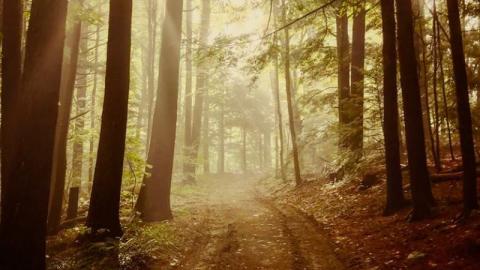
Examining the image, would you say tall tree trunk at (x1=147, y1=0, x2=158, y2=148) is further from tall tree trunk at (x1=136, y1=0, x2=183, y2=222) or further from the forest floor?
the forest floor

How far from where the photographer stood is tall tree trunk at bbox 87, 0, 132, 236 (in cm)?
884

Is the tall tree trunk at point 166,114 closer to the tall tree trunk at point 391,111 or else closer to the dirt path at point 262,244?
the dirt path at point 262,244

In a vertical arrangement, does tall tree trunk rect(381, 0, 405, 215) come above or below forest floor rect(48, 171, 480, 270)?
above

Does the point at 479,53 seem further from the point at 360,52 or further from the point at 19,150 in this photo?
the point at 19,150

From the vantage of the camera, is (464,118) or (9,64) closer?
(464,118)

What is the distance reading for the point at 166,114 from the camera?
Result: 1291 cm

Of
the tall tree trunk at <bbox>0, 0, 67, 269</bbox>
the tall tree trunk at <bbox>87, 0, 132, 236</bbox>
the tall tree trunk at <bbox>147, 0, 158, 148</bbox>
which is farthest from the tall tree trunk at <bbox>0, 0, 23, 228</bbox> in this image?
the tall tree trunk at <bbox>147, 0, 158, 148</bbox>

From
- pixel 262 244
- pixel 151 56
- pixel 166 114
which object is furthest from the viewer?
pixel 151 56

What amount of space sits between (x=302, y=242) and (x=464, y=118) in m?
4.22

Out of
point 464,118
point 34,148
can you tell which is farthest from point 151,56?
point 464,118

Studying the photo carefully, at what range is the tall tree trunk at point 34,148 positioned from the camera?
6305 mm

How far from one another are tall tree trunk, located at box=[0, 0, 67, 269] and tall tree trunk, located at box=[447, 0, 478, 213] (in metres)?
7.13

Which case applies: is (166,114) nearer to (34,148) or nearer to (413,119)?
(34,148)

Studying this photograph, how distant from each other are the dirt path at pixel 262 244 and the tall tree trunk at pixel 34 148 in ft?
9.29
